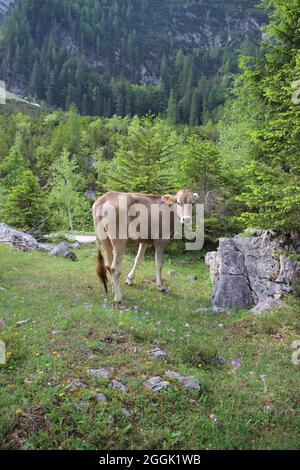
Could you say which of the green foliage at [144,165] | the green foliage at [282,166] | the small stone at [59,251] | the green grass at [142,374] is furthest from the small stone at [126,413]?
the green foliage at [144,165]

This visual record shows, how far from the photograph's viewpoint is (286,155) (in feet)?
32.9

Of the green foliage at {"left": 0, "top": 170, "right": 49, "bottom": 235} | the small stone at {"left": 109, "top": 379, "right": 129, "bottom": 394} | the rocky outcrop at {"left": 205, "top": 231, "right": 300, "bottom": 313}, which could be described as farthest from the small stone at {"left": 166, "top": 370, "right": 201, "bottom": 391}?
the green foliage at {"left": 0, "top": 170, "right": 49, "bottom": 235}

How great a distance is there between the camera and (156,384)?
18.9ft

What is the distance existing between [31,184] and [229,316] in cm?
1899

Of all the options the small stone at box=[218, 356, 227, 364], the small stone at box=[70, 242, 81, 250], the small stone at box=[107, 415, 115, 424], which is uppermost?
the small stone at box=[107, 415, 115, 424]

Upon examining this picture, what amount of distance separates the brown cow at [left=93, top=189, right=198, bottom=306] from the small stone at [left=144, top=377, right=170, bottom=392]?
405cm

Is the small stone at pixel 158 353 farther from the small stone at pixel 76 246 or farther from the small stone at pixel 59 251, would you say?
the small stone at pixel 76 246

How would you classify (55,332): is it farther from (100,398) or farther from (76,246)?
(76,246)

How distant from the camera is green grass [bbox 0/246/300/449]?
15.6 feet

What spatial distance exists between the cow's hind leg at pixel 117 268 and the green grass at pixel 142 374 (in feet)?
1.55

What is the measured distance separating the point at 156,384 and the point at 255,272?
20.0ft

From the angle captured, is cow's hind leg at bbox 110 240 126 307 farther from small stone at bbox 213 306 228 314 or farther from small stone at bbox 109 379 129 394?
small stone at bbox 109 379 129 394
